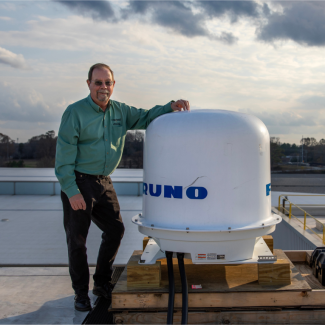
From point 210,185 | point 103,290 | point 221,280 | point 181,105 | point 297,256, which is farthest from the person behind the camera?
point 297,256

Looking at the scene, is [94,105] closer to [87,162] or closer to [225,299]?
[87,162]

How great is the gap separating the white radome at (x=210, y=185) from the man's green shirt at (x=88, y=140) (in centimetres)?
60

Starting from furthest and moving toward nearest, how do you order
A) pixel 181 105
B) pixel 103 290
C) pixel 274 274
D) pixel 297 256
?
pixel 297 256 < pixel 103 290 < pixel 181 105 < pixel 274 274

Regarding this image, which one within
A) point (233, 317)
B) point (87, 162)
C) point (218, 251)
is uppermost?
point (87, 162)

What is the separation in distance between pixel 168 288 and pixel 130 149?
1435 cm

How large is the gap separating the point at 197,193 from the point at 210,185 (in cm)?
11

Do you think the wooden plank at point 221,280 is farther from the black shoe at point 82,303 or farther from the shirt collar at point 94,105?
the shirt collar at point 94,105

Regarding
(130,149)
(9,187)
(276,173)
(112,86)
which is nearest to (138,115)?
(112,86)

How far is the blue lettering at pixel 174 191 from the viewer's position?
2.51 metres

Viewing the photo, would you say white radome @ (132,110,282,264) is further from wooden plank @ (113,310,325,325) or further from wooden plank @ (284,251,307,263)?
wooden plank @ (284,251,307,263)

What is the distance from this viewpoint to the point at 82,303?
3.02 metres

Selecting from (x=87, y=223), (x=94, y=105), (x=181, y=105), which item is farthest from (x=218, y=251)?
(x=94, y=105)

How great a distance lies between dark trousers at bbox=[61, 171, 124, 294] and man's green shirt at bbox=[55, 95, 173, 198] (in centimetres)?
13

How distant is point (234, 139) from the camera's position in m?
2.48
